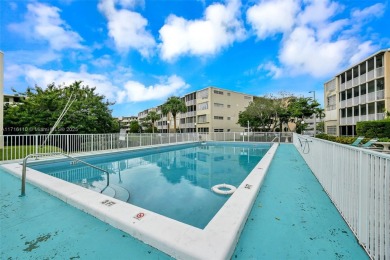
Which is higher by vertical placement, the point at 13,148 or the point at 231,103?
the point at 231,103

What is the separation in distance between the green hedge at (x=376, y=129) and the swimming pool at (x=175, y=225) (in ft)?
59.9

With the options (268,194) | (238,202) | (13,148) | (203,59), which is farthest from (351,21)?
(13,148)

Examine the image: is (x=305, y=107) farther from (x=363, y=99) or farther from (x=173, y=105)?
(x=173, y=105)

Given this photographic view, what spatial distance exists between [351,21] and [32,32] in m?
18.4

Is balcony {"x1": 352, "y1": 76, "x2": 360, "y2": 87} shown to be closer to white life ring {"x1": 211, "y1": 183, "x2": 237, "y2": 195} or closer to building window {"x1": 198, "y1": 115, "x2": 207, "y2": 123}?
building window {"x1": 198, "y1": 115, "x2": 207, "y2": 123}

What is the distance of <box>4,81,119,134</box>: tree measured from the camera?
12.7m

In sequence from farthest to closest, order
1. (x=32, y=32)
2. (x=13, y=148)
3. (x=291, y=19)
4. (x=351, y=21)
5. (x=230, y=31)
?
1. (x=230, y=31)
2. (x=351, y=21)
3. (x=291, y=19)
4. (x=32, y=32)
5. (x=13, y=148)

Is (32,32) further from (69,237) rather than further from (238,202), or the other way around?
(238,202)

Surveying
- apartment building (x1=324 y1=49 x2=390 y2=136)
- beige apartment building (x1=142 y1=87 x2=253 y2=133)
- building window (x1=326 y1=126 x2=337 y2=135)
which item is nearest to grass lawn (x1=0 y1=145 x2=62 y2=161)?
beige apartment building (x1=142 y1=87 x2=253 y2=133)

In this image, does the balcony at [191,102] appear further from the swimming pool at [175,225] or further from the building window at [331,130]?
the swimming pool at [175,225]

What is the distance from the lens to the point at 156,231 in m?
2.02

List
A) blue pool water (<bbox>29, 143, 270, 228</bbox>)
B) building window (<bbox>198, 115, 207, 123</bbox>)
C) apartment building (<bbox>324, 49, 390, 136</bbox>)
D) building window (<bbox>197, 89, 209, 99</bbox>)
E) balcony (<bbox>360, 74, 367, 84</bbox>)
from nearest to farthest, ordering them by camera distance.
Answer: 1. blue pool water (<bbox>29, 143, 270, 228</bbox>)
2. apartment building (<bbox>324, 49, 390, 136</bbox>)
3. balcony (<bbox>360, 74, 367, 84</bbox>)
4. building window (<bbox>197, 89, 209, 99</bbox>)
5. building window (<bbox>198, 115, 207, 123</bbox>)

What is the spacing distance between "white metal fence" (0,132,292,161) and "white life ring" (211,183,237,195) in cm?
727

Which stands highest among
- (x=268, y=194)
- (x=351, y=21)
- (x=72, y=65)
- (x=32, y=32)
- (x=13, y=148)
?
(x=351, y=21)
